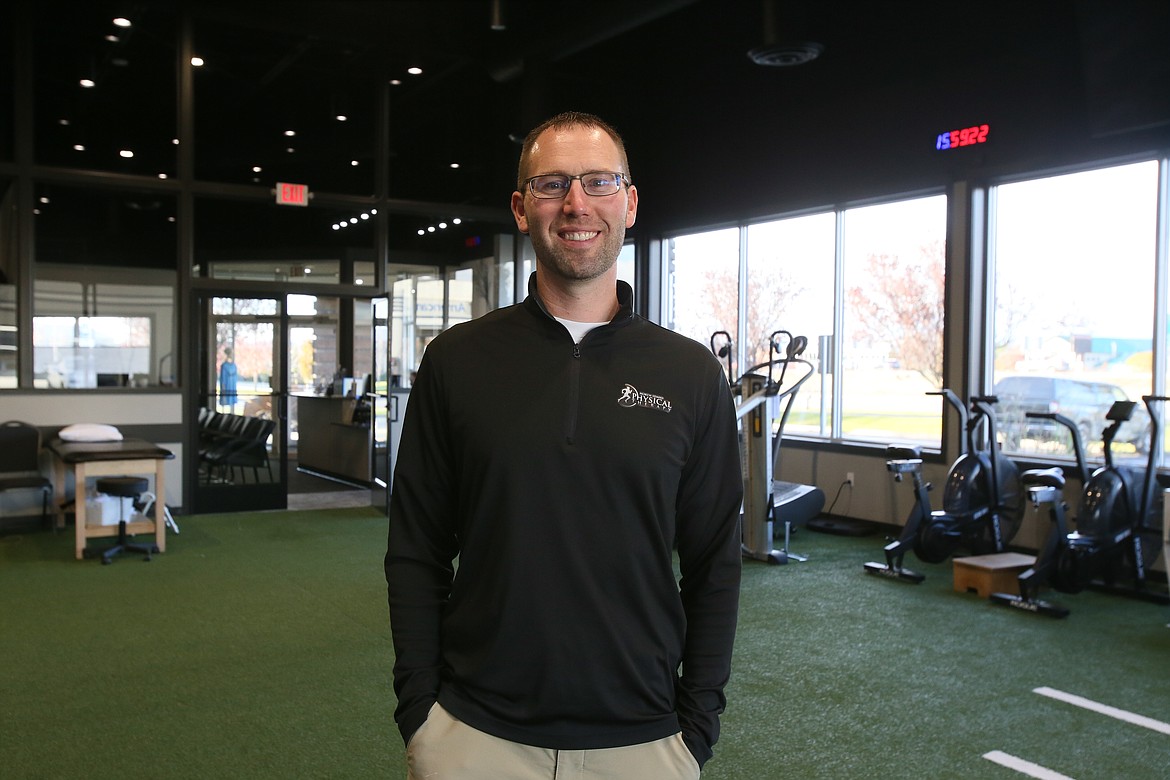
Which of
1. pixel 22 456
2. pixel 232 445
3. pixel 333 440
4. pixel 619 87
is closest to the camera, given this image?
pixel 22 456

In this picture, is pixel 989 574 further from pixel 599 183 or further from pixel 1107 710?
pixel 599 183

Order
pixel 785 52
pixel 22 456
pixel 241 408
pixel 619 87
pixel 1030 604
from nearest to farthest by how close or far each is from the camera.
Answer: pixel 1030 604
pixel 785 52
pixel 22 456
pixel 241 408
pixel 619 87

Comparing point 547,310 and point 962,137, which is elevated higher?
point 962,137

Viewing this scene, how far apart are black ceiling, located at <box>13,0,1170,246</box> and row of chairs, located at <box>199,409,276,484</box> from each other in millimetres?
2148

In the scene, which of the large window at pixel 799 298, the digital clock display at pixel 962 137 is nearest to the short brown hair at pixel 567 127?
the digital clock display at pixel 962 137

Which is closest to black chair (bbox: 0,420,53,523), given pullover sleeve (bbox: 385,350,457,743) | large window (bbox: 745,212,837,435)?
large window (bbox: 745,212,837,435)

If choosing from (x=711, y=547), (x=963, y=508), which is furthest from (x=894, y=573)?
(x=711, y=547)

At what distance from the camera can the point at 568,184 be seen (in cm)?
142

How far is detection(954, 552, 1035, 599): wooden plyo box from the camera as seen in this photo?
544 cm

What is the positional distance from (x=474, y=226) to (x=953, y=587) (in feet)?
19.3

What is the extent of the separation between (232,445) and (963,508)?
602 cm

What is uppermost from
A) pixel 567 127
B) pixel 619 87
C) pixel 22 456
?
pixel 619 87

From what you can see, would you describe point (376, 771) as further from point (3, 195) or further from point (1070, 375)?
point (3, 195)

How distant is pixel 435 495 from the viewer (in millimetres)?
1518
